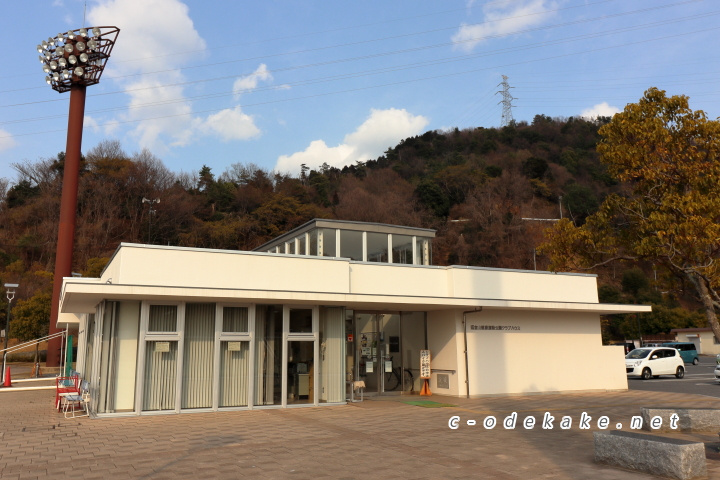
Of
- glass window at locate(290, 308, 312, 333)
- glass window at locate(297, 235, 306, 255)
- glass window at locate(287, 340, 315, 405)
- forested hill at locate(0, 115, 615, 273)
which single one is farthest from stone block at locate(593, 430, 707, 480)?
forested hill at locate(0, 115, 615, 273)

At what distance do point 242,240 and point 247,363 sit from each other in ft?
117

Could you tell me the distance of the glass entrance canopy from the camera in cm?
1728

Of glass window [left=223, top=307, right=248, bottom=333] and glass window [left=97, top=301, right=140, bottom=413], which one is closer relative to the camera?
glass window [left=97, top=301, right=140, bottom=413]

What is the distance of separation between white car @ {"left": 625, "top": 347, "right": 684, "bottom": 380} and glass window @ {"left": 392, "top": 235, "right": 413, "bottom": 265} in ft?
46.7

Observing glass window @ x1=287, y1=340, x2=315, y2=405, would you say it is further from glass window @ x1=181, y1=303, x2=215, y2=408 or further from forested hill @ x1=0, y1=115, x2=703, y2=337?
forested hill @ x1=0, y1=115, x2=703, y2=337

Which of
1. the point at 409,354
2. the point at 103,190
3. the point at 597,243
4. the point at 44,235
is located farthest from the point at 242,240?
the point at 597,243

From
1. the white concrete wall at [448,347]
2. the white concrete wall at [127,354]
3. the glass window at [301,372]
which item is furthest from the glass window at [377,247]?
the white concrete wall at [127,354]

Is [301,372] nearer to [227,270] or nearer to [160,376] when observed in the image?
[227,270]

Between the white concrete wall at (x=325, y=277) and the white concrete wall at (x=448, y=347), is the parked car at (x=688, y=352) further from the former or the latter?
the white concrete wall at (x=448, y=347)

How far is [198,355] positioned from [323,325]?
10.8 feet

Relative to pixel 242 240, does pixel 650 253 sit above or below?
below

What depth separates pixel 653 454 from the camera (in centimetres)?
663

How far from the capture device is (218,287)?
43.6 ft

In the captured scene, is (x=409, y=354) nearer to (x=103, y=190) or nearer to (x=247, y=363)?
(x=247, y=363)
